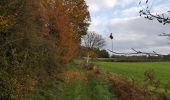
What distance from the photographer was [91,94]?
28.7 metres

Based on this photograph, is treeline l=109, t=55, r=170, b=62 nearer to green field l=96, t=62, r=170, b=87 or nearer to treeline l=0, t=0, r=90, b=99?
treeline l=0, t=0, r=90, b=99

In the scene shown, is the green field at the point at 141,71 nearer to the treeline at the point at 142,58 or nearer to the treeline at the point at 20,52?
the treeline at the point at 20,52

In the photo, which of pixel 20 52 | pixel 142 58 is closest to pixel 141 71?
pixel 20 52

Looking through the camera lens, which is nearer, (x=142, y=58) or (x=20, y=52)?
(x=142, y=58)

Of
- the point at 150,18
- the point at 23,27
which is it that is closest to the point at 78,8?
the point at 23,27

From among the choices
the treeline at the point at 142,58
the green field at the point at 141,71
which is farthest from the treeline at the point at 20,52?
the green field at the point at 141,71

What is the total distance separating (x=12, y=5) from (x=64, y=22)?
77.2 ft

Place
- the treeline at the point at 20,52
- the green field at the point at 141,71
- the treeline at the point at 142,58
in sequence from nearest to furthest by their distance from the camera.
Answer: the treeline at the point at 142,58
the treeline at the point at 20,52
the green field at the point at 141,71

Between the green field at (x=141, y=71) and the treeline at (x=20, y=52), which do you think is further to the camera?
the green field at (x=141, y=71)

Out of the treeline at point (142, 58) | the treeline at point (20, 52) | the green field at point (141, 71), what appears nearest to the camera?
the treeline at point (142, 58)

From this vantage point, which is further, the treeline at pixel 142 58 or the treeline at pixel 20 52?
the treeline at pixel 20 52

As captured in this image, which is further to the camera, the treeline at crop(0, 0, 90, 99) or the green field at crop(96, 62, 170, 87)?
the green field at crop(96, 62, 170, 87)

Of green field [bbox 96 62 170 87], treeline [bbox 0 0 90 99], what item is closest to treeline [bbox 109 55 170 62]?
treeline [bbox 0 0 90 99]

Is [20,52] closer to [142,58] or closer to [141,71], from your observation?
[142,58]
